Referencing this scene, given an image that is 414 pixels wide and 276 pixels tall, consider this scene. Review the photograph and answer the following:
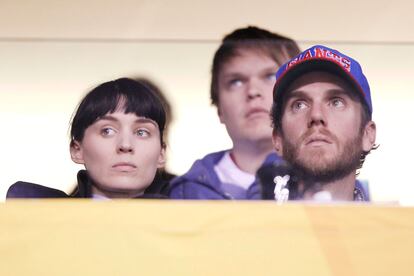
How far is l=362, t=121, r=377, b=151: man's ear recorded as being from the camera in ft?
6.32

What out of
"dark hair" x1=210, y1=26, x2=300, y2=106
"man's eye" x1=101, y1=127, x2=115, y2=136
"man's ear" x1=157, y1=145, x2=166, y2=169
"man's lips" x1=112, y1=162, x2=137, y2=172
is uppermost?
"dark hair" x1=210, y1=26, x2=300, y2=106

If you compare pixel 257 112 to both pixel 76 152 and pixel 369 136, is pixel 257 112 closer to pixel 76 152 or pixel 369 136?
pixel 369 136

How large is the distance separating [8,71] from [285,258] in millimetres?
1194

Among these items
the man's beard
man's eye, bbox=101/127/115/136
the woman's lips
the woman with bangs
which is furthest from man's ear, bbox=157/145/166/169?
the man's beard

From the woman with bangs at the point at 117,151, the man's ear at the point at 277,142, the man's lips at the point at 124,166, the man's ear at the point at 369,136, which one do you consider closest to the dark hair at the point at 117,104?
the woman with bangs at the point at 117,151

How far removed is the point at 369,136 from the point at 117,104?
83 centimetres

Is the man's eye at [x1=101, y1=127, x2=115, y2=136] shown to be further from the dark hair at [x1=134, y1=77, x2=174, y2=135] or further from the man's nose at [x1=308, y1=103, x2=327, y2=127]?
the man's nose at [x1=308, y1=103, x2=327, y2=127]

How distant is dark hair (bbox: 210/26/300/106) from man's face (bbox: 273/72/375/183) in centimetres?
12

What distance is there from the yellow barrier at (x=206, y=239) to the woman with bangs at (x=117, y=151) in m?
0.49

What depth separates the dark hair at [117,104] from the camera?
1.96 meters

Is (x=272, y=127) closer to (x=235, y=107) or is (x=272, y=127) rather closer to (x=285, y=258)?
(x=235, y=107)

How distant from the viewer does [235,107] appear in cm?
198

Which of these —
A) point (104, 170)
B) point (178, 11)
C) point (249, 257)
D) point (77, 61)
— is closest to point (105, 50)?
point (77, 61)

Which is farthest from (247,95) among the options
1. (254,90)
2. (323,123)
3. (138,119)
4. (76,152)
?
(76,152)
